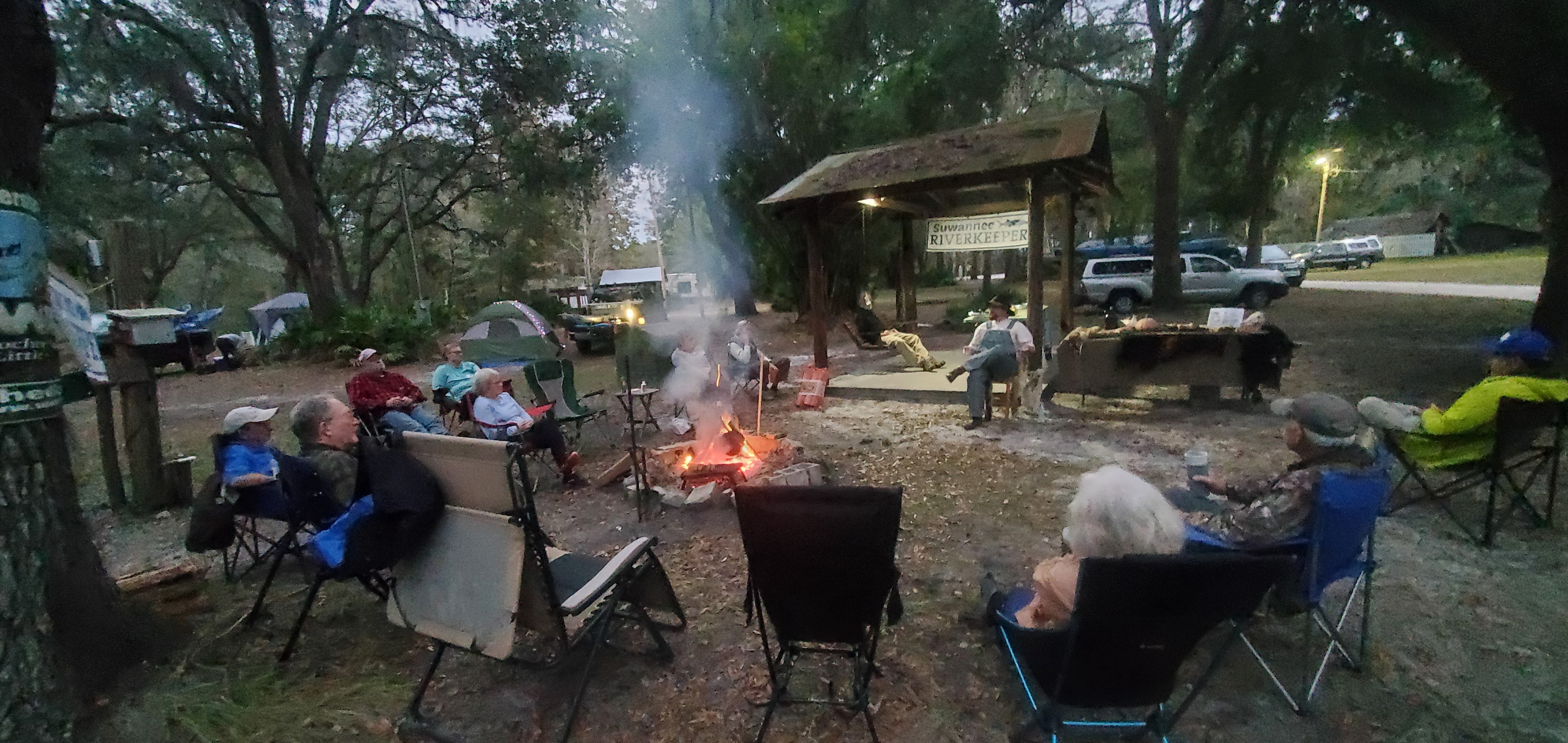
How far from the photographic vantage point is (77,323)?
255cm

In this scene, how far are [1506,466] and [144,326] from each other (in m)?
8.56

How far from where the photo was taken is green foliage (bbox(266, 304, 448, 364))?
15.5 meters

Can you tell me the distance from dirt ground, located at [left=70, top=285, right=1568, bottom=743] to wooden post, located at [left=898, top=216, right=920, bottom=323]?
769cm

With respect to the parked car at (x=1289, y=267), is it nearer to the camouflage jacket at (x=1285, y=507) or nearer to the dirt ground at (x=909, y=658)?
the dirt ground at (x=909, y=658)

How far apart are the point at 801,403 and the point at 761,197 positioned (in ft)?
33.5

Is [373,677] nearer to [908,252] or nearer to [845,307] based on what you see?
[908,252]

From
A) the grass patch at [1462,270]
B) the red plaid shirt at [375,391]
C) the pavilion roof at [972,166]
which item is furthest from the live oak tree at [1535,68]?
the grass patch at [1462,270]

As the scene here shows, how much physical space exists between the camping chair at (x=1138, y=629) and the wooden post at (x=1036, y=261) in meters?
6.08


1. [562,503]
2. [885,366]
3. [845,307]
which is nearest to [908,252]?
[885,366]

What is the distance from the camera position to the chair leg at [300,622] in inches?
112

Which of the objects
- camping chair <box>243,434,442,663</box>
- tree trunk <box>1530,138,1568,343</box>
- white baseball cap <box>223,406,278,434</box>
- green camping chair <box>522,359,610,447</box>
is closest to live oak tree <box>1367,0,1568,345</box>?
tree trunk <box>1530,138,1568,343</box>

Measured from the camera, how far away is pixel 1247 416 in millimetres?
6887

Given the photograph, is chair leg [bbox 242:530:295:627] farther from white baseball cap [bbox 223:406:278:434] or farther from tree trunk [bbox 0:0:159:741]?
white baseball cap [bbox 223:406:278:434]

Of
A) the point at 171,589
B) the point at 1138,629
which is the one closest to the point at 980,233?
the point at 1138,629
